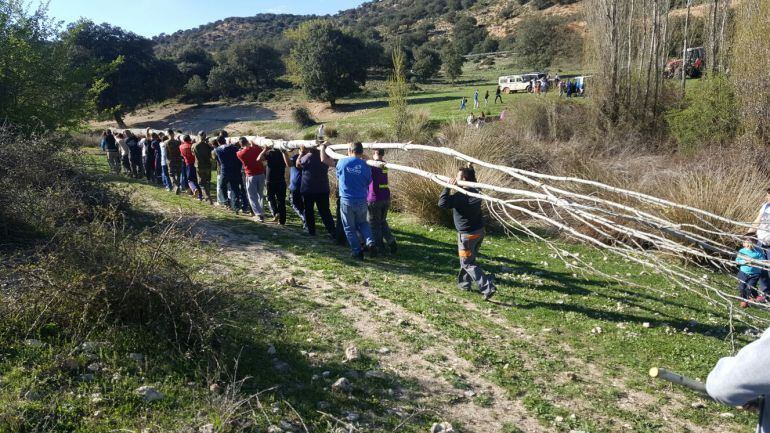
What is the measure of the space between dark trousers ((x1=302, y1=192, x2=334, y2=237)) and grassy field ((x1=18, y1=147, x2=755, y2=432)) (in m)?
1.25

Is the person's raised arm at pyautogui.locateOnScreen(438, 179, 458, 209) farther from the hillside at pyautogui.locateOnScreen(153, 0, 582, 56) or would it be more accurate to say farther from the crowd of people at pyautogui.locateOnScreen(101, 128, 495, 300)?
the hillside at pyautogui.locateOnScreen(153, 0, 582, 56)

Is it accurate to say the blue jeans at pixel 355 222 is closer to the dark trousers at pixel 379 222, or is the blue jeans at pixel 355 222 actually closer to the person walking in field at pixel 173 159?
the dark trousers at pixel 379 222

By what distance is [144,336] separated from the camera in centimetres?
461

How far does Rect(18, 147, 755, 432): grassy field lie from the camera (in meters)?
4.13

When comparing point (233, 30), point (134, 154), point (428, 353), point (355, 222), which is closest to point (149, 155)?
point (134, 154)

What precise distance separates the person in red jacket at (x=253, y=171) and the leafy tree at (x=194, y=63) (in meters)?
54.7

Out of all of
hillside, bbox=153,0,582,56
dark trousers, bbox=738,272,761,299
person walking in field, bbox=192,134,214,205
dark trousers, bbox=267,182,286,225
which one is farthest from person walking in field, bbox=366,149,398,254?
hillside, bbox=153,0,582,56

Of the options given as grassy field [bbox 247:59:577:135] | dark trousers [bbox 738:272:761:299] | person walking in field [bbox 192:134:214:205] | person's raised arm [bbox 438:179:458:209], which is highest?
grassy field [bbox 247:59:577:135]

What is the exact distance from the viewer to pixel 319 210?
1018 cm

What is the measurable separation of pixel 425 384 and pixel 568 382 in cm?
146

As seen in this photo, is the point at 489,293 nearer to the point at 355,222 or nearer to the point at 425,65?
the point at 355,222

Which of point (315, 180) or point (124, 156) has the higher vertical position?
point (124, 156)

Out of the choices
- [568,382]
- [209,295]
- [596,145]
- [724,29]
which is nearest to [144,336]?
[209,295]

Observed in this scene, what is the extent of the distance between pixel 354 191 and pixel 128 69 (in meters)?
51.8
